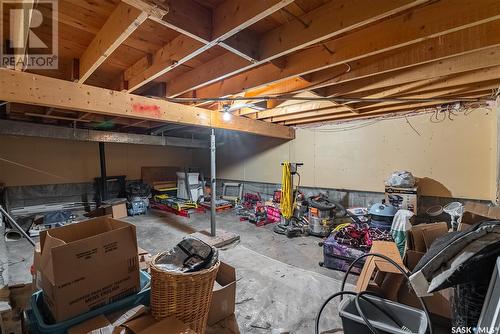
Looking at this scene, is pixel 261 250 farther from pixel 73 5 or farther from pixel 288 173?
pixel 73 5

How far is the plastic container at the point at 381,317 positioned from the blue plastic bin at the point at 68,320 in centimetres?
120

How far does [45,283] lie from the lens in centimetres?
108

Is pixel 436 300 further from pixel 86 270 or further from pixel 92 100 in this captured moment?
pixel 92 100

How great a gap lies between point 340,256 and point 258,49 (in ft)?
8.18

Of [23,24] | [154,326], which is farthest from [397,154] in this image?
[23,24]

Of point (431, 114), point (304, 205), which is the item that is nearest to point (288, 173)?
point (304, 205)

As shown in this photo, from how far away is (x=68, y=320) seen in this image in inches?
39.2

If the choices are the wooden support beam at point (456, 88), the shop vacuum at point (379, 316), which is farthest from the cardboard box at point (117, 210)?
the wooden support beam at point (456, 88)

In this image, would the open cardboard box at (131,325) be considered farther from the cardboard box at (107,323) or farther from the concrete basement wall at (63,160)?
the concrete basement wall at (63,160)

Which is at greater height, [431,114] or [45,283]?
Answer: [431,114]

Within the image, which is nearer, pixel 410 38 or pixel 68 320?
pixel 68 320

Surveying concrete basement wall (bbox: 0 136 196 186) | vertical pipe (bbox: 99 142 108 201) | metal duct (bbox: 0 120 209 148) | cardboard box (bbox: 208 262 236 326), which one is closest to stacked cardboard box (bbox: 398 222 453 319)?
cardboard box (bbox: 208 262 236 326)

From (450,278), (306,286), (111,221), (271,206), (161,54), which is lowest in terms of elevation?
(306,286)

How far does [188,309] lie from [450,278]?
3.93 ft
